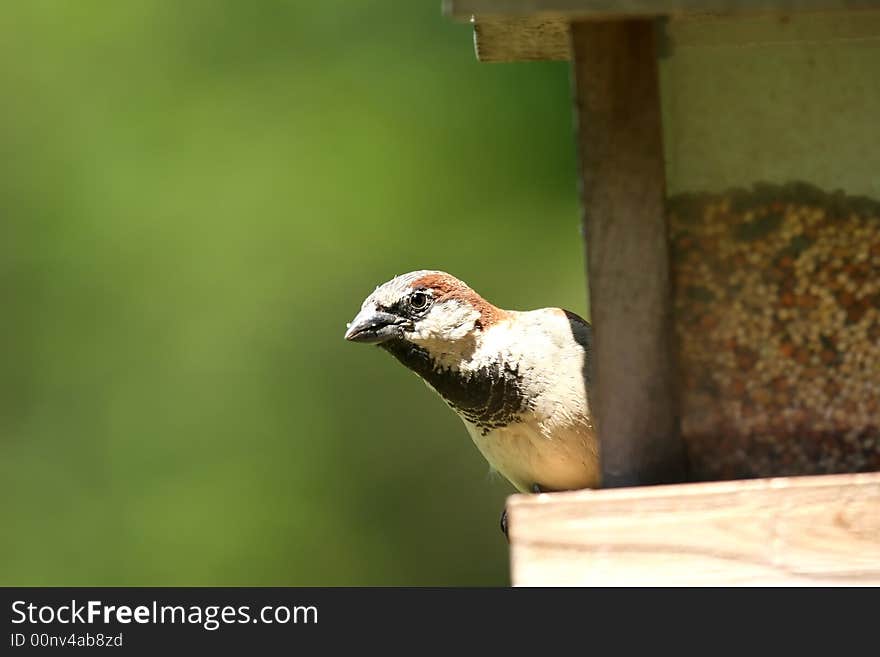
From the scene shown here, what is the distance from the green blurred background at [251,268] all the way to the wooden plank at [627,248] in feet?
16.0

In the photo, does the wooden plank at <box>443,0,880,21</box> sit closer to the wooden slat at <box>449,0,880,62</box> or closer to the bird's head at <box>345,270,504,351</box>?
the wooden slat at <box>449,0,880,62</box>

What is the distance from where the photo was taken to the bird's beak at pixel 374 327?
317 centimetres

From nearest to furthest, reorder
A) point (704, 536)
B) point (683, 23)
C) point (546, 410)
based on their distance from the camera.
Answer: point (704, 536)
point (683, 23)
point (546, 410)

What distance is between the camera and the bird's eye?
326cm

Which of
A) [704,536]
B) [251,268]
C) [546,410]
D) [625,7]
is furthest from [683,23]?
[251,268]

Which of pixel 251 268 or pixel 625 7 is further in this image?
pixel 251 268

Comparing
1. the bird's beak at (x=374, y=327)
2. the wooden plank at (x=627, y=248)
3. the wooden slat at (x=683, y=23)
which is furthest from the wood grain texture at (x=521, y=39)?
the bird's beak at (x=374, y=327)

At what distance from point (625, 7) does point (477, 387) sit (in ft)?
4.64

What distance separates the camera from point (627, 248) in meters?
2.20

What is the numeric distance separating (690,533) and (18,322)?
6.15m

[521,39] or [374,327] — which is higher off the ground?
[521,39]

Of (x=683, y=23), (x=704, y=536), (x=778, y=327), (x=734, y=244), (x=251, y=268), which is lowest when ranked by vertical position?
(x=251, y=268)

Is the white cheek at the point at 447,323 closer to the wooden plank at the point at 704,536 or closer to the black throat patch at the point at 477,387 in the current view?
the black throat patch at the point at 477,387

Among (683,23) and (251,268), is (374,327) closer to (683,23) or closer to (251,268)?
(683,23)
